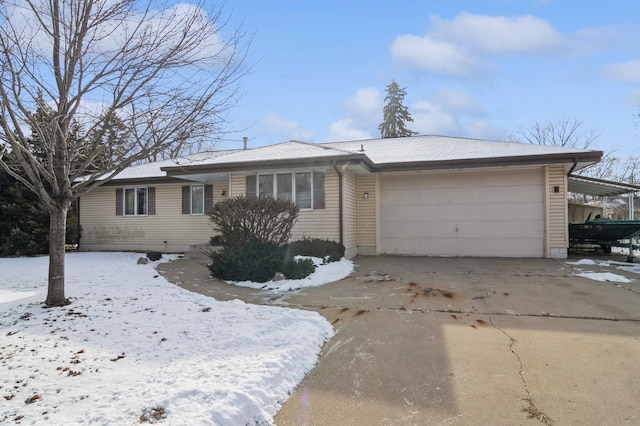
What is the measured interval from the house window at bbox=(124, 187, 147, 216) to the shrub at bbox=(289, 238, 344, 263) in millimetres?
8645

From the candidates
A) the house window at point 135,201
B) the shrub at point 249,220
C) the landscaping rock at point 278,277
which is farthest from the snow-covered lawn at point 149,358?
the house window at point 135,201

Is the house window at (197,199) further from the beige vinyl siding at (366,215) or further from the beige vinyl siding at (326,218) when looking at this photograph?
the beige vinyl siding at (366,215)

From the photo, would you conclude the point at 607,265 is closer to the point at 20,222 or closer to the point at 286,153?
the point at 286,153

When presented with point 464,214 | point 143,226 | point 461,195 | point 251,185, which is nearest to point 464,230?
point 464,214

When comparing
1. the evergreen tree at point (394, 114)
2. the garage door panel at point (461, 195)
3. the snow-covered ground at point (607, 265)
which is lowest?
the snow-covered ground at point (607, 265)

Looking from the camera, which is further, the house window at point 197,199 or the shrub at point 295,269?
the house window at point 197,199

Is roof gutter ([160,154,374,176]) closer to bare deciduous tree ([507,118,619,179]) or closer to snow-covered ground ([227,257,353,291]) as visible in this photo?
snow-covered ground ([227,257,353,291])

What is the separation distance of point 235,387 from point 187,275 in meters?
6.39

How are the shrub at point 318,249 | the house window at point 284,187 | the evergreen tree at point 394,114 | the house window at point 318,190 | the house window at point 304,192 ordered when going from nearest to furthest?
the shrub at point 318,249 → the house window at point 318,190 → the house window at point 304,192 → the house window at point 284,187 → the evergreen tree at point 394,114

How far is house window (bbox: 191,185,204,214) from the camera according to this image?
14.1 meters

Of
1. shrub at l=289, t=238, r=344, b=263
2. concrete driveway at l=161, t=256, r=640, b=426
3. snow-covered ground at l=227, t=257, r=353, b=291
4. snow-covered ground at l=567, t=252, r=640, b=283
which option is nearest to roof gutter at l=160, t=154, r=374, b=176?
shrub at l=289, t=238, r=344, b=263

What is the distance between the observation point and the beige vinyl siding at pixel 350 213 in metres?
11.1

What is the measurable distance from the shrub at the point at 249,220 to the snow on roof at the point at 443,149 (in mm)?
4786

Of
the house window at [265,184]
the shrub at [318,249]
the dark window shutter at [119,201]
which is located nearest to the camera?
the shrub at [318,249]
